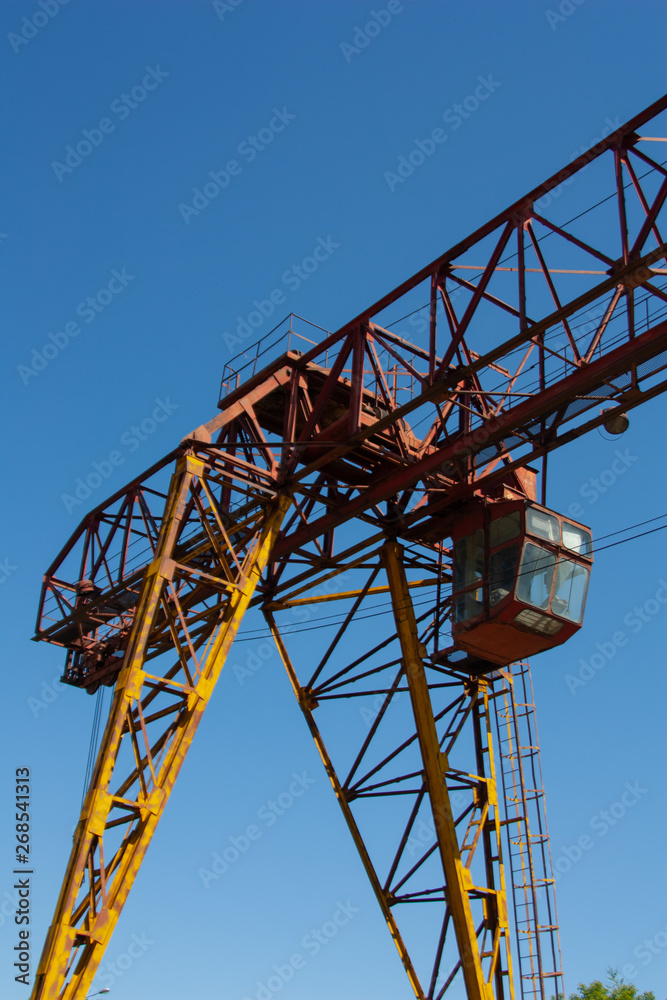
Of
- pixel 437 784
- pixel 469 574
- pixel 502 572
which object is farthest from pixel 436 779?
pixel 502 572

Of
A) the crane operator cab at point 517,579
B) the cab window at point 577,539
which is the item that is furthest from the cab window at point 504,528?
the cab window at point 577,539

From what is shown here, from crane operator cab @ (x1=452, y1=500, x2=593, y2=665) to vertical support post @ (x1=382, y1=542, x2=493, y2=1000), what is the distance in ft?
3.02

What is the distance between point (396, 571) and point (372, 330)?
15.8ft

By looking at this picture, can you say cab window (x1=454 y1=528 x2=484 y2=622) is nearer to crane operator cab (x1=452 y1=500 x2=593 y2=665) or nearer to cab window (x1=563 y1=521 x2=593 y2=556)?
crane operator cab (x1=452 y1=500 x2=593 y2=665)

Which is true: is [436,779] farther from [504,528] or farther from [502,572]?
[504,528]

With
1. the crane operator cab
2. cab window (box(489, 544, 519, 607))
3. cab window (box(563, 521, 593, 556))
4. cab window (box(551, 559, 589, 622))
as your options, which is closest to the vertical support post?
the crane operator cab

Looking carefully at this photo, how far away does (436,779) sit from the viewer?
744 inches

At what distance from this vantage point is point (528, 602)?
1841 centimetres

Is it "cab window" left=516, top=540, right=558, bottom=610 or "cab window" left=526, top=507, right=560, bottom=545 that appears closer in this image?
"cab window" left=516, top=540, right=558, bottom=610

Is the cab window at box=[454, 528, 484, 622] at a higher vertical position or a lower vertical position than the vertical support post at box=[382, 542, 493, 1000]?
higher

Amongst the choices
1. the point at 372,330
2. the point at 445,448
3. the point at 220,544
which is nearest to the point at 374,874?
the point at 220,544

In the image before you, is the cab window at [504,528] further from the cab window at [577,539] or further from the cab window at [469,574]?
the cab window at [577,539]

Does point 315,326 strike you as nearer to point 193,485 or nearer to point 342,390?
point 342,390

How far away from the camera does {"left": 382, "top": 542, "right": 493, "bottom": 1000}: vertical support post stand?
704 inches
